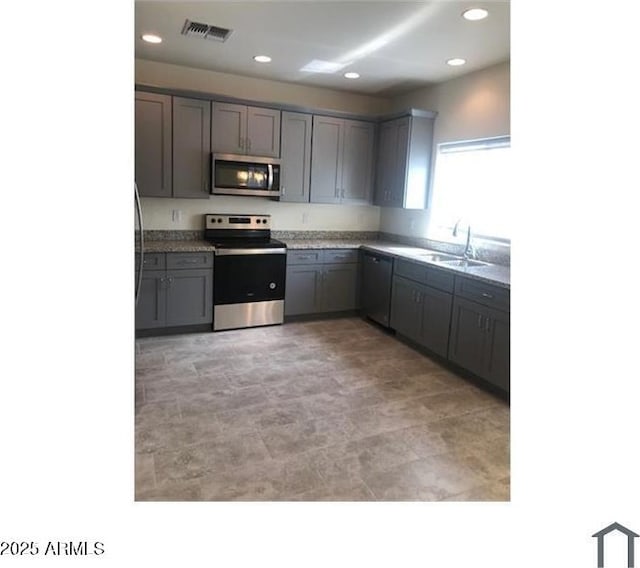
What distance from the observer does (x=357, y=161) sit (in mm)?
5098

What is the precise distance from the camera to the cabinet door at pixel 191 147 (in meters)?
4.23

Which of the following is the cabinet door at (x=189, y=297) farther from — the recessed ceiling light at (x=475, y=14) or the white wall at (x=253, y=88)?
the recessed ceiling light at (x=475, y=14)

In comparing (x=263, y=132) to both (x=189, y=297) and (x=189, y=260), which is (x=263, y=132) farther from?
(x=189, y=297)

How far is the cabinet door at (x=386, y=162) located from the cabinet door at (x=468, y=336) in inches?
72.2

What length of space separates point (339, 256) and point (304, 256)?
16.1 inches

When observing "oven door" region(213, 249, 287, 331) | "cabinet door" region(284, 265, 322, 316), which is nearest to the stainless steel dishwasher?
"cabinet door" region(284, 265, 322, 316)

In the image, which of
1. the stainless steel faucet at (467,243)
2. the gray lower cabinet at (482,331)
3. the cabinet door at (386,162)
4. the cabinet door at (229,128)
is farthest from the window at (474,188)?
the cabinet door at (229,128)

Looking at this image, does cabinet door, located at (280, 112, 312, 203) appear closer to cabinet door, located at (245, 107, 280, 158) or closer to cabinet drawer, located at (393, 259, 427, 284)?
cabinet door, located at (245, 107, 280, 158)

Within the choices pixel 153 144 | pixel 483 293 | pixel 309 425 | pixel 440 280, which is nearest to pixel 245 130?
pixel 153 144
